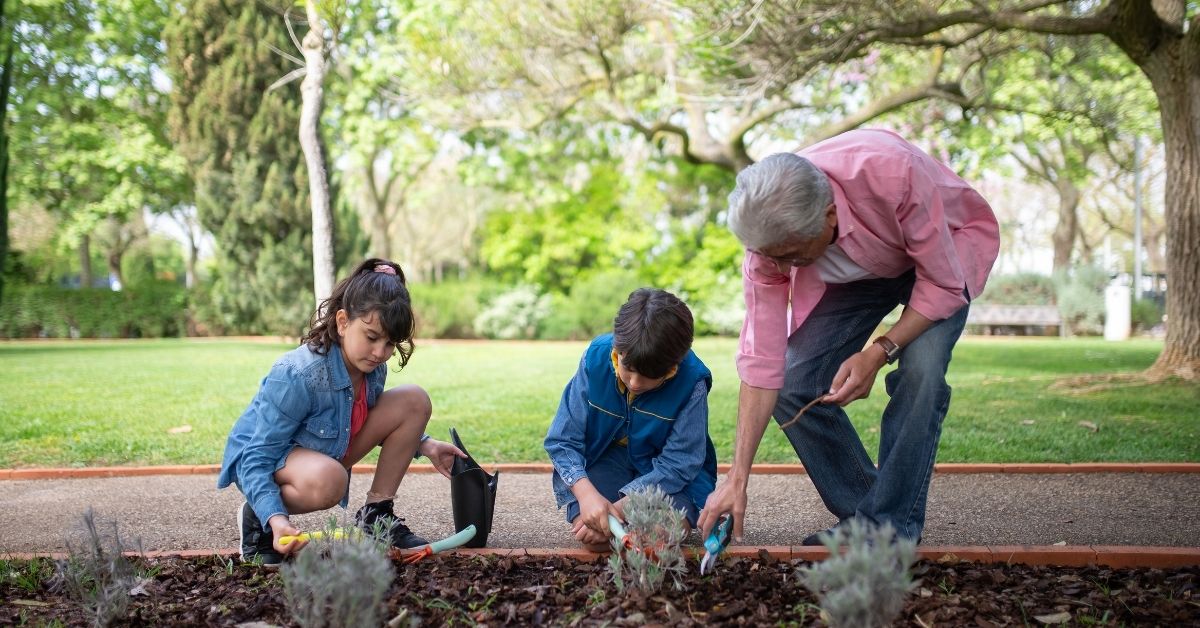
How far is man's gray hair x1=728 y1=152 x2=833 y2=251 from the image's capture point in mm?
2316

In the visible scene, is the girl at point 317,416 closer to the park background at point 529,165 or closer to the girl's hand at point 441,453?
the girl's hand at point 441,453

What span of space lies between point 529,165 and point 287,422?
757 inches

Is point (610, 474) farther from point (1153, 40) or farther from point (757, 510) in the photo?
point (1153, 40)

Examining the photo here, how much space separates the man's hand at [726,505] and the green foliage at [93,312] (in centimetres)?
2049

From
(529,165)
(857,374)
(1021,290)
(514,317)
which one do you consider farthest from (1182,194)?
(529,165)

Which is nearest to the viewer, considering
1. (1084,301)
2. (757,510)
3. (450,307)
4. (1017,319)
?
(757,510)

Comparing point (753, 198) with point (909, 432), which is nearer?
point (753, 198)

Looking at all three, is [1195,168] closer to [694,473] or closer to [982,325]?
[694,473]

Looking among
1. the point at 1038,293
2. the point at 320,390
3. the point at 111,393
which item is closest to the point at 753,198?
the point at 320,390

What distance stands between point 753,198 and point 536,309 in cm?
1717

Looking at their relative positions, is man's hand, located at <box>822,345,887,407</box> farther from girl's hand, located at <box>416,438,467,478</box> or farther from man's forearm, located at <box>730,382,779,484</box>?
girl's hand, located at <box>416,438,467,478</box>

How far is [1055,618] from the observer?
2152 millimetres

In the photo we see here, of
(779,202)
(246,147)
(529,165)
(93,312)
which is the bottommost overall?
(93,312)

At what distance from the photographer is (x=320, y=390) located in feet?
9.40
